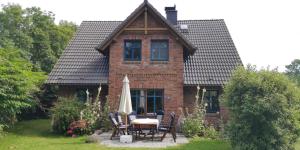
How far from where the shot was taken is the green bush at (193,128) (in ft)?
53.5

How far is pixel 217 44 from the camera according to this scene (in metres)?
22.0

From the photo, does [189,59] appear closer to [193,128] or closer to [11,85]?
[193,128]

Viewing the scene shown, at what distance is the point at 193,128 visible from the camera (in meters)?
16.4

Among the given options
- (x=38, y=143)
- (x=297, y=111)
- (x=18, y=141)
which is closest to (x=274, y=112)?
(x=297, y=111)

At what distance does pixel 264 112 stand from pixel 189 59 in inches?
388

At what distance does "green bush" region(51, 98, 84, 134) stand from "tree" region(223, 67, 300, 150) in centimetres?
840

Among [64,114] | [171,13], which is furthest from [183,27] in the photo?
[64,114]

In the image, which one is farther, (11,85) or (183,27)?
(183,27)

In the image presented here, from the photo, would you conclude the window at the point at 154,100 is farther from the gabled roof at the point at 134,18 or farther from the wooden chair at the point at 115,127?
the wooden chair at the point at 115,127

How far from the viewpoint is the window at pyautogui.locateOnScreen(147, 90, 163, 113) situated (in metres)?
19.1

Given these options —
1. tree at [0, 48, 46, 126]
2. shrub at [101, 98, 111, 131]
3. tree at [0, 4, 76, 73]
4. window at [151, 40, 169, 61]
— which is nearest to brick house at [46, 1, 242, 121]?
window at [151, 40, 169, 61]

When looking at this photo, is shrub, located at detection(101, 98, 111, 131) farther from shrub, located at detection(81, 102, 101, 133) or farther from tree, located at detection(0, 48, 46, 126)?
tree, located at detection(0, 48, 46, 126)

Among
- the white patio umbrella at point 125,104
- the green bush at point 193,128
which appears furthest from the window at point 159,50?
the white patio umbrella at point 125,104

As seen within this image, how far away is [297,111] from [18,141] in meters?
11.5
